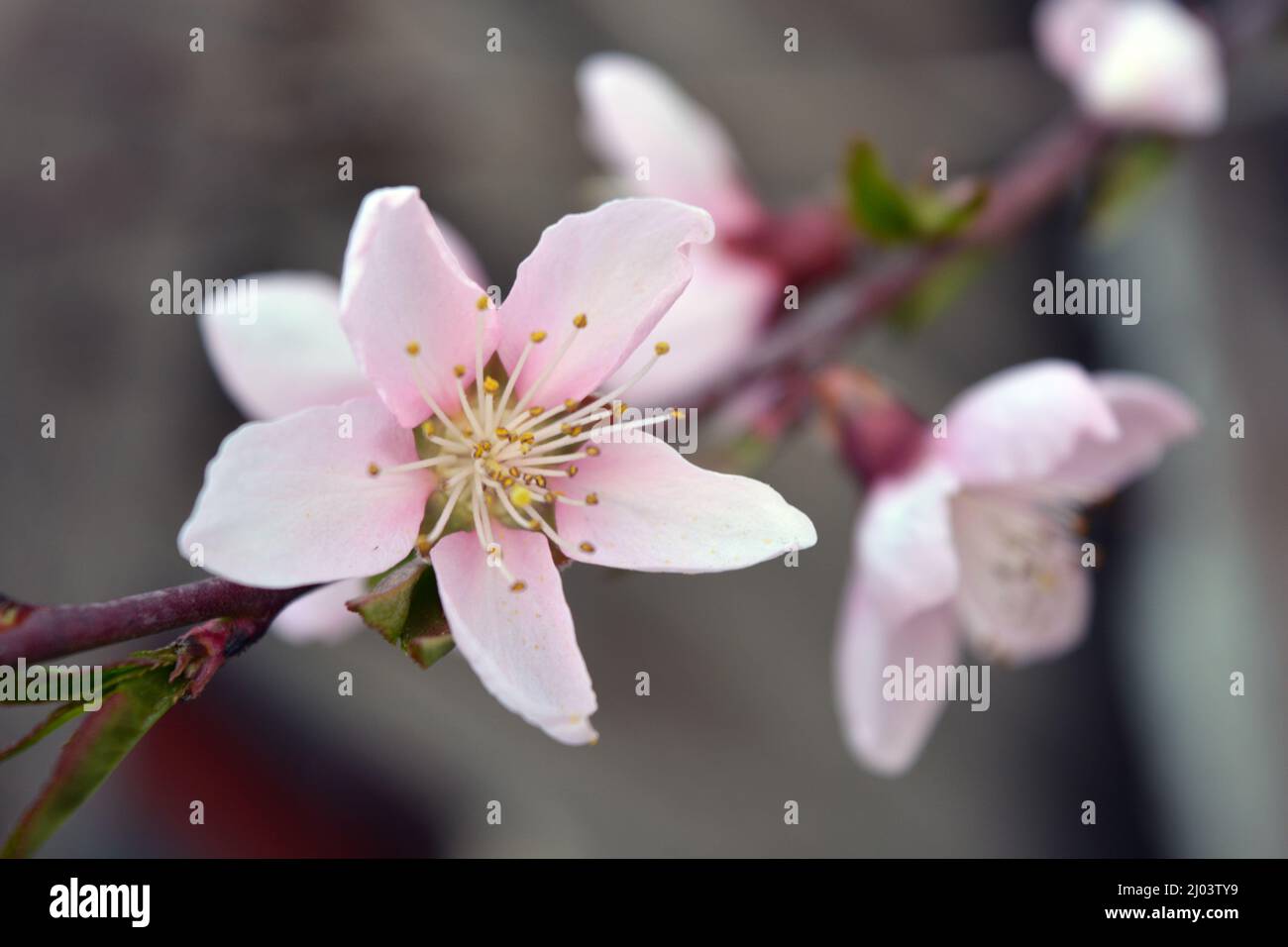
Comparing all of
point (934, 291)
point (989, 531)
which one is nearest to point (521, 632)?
point (989, 531)

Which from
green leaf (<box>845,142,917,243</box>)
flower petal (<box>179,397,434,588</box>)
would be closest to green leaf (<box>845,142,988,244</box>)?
green leaf (<box>845,142,917,243</box>)

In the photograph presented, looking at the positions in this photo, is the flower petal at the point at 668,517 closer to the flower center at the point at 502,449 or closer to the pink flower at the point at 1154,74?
the flower center at the point at 502,449
